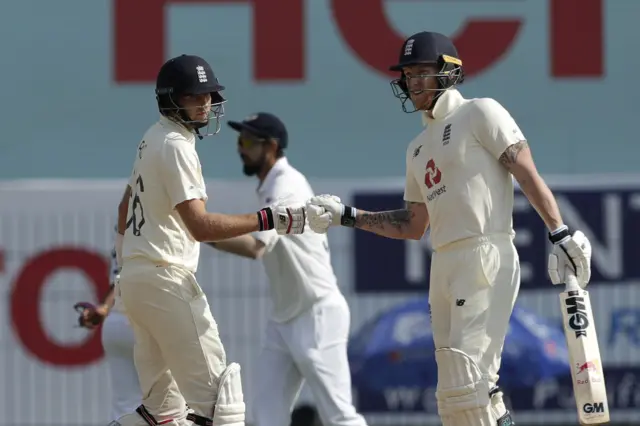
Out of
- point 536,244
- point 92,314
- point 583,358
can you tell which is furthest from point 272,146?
point 536,244

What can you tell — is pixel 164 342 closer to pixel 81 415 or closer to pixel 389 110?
pixel 81 415

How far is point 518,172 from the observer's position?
23.7 feet

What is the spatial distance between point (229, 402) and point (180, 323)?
447mm

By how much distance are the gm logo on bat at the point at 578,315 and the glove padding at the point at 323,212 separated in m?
1.41

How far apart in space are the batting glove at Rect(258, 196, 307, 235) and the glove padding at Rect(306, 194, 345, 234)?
0.22ft

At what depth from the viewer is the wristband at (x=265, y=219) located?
7.61 meters

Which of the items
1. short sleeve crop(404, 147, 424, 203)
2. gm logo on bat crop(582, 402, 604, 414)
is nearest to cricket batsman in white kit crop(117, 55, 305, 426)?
short sleeve crop(404, 147, 424, 203)

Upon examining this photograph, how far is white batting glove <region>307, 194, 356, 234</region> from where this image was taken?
7891 mm

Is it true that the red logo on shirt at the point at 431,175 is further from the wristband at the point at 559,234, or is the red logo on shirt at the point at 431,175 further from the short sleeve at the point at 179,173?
the short sleeve at the point at 179,173

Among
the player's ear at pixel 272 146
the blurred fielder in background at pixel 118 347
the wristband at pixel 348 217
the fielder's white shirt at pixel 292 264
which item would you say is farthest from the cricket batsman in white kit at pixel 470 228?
the blurred fielder in background at pixel 118 347

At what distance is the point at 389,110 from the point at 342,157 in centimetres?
73

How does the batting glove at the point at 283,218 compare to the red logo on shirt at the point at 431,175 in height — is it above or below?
below

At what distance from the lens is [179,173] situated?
733cm

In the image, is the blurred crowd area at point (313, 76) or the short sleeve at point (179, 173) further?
the blurred crowd area at point (313, 76)
